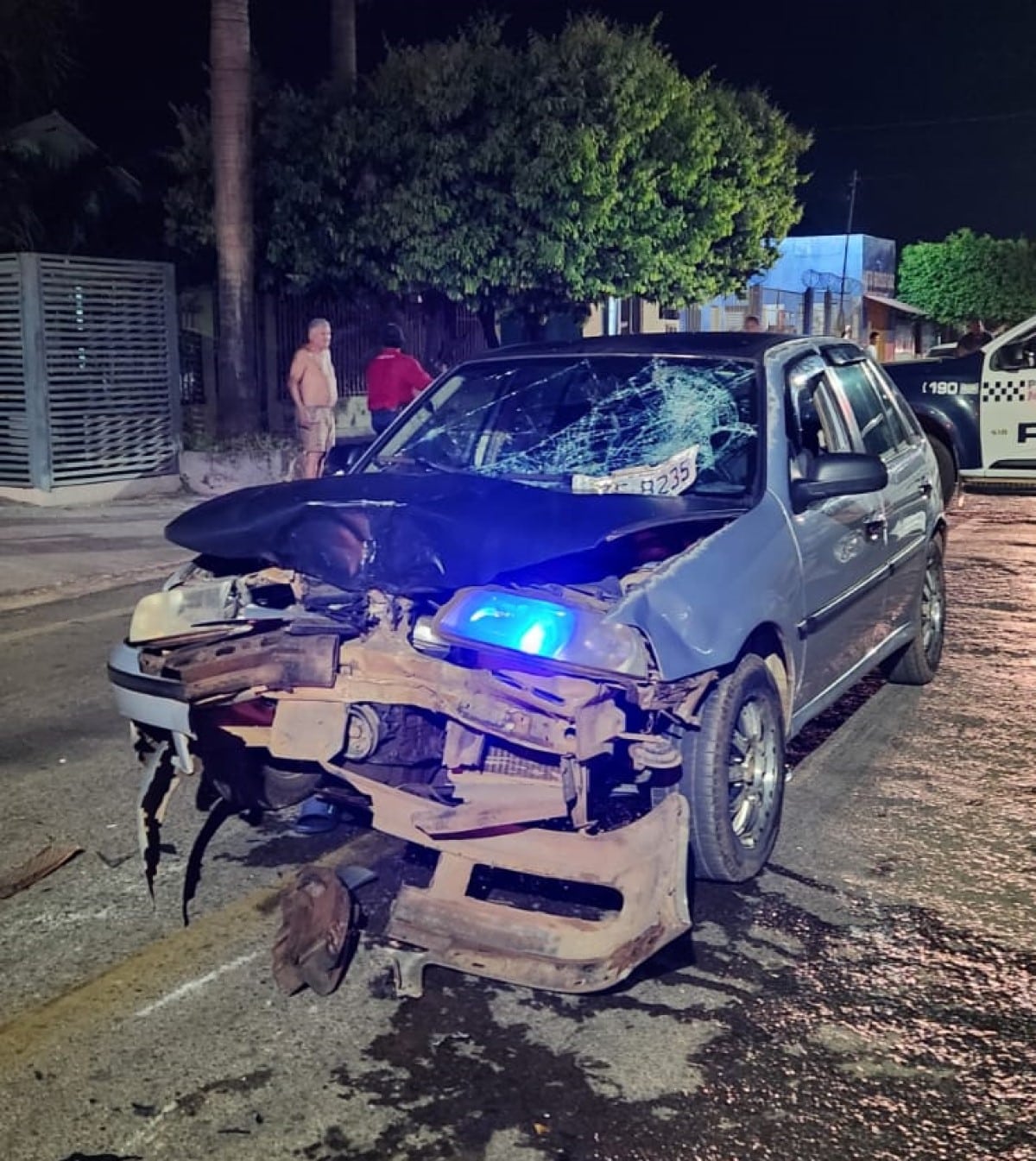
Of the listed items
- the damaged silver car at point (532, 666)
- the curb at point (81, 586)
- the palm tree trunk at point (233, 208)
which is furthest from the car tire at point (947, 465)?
the damaged silver car at point (532, 666)

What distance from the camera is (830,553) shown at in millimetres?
4941

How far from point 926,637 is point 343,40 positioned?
14062 millimetres

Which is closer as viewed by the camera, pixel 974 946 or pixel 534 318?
pixel 974 946

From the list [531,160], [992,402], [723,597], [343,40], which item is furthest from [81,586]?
[343,40]

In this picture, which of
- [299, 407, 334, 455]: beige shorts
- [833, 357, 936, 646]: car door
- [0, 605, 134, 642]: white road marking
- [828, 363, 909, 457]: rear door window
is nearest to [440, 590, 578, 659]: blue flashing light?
[833, 357, 936, 646]: car door

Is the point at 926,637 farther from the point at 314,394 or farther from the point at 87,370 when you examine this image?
the point at 87,370

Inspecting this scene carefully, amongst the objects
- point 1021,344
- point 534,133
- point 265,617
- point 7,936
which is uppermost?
point 534,133

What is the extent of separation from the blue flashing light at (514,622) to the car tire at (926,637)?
129 inches

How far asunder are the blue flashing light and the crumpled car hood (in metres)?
0.08

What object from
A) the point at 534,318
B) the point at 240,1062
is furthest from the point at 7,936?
the point at 534,318

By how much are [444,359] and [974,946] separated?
59.7ft

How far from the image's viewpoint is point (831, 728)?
604 centimetres

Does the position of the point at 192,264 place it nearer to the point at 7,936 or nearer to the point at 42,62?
the point at 42,62

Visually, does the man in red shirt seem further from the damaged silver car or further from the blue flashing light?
the blue flashing light
